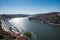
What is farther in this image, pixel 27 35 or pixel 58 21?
pixel 58 21

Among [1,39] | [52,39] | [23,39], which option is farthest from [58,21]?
[1,39]

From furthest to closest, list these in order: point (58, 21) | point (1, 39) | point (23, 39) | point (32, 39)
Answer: point (58, 21) → point (32, 39) → point (23, 39) → point (1, 39)

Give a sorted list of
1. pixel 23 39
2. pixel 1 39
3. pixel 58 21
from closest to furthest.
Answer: pixel 1 39 → pixel 23 39 → pixel 58 21

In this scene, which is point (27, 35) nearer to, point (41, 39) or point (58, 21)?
point (41, 39)

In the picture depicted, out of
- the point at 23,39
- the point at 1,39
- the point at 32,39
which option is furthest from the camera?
the point at 32,39

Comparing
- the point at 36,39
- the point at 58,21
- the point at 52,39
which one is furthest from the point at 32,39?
the point at 58,21

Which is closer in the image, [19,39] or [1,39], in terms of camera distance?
[1,39]

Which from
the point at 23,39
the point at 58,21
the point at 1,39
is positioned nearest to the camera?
the point at 1,39

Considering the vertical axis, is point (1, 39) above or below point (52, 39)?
above

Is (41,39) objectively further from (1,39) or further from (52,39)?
(1,39)
